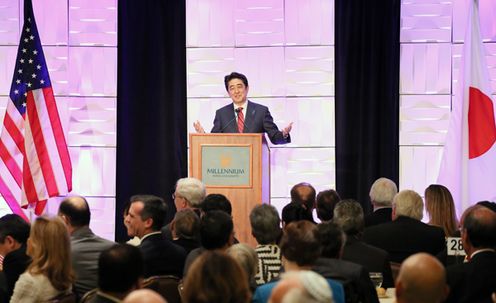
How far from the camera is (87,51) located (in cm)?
1083

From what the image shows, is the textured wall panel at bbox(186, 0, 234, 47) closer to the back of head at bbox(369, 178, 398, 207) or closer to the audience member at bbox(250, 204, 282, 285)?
the back of head at bbox(369, 178, 398, 207)

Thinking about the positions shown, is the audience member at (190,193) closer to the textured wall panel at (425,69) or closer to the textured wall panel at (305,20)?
the textured wall panel at (305,20)

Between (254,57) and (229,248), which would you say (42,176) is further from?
(229,248)

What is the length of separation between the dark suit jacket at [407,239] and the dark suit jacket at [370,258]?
73cm

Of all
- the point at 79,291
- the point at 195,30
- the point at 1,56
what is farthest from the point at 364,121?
the point at 79,291

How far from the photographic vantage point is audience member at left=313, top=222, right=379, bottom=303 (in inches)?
184

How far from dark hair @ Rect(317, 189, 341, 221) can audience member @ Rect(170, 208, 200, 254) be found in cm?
127

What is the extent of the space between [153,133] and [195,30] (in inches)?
56.1

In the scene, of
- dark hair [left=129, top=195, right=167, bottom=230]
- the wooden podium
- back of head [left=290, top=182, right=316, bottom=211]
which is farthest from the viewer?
the wooden podium

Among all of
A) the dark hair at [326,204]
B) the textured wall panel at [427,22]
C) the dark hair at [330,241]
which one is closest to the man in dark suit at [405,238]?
the dark hair at [326,204]

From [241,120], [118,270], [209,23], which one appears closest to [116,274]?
[118,270]

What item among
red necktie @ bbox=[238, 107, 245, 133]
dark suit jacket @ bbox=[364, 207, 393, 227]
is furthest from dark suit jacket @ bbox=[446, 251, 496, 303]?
red necktie @ bbox=[238, 107, 245, 133]

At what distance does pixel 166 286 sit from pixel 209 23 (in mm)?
6092

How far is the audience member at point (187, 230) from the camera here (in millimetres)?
6180
